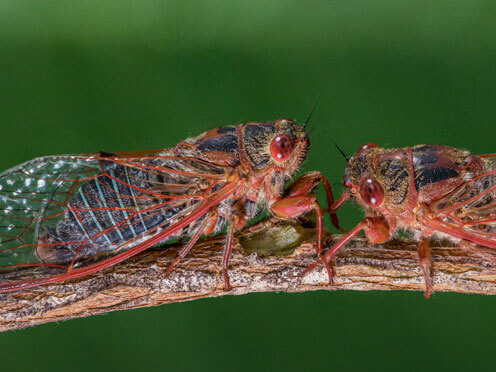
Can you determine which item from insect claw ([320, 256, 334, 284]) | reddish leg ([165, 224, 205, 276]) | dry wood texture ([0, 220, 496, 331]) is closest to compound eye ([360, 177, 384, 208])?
dry wood texture ([0, 220, 496, 331])

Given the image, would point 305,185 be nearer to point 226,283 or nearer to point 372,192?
point 372,192

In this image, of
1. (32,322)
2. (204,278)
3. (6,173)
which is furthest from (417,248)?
(6,173)

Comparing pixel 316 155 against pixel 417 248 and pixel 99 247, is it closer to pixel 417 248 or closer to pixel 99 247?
pixel 417 248

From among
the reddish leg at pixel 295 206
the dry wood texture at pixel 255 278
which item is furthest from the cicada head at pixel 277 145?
the dry wood texture at pixel 255 278

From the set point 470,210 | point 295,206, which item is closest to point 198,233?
point 295,206

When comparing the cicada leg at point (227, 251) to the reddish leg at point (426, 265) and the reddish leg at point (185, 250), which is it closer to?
the reddish leg at point (185, 250)

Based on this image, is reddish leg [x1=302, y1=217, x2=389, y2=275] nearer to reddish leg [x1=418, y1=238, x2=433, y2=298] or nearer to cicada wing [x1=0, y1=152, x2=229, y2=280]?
reddish leg [x1=418, y1=238, x2=433, y2=298]

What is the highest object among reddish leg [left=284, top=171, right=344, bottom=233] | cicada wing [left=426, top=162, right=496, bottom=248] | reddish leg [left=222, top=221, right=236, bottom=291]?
reddish leg [left=284, top=171, right=344, bottom=233]
